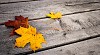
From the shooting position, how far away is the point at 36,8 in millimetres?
1301

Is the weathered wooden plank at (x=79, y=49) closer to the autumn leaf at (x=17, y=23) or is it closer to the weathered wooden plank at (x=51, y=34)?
the weathered wooden plank at (x=51, y=34)

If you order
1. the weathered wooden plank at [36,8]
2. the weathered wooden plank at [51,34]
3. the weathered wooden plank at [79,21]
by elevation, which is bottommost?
the weathered wooden plank at [51,34]

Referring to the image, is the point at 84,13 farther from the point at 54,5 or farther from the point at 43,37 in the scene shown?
the point at 43,37

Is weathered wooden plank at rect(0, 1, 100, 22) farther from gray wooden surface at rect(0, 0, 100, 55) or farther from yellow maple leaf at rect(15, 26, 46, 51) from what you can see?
yellow maple leaf at rect(15, 26, 46, 51)

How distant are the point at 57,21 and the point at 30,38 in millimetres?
317

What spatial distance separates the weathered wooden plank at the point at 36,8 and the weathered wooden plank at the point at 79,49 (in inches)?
15.2

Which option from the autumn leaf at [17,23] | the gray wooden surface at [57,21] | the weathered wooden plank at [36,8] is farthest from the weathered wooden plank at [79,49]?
the weathered wooden plank at [36,8]

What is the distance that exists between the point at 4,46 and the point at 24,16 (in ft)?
1.19

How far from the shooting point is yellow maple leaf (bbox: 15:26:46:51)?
2.91ft

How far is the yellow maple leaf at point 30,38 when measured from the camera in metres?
0.89

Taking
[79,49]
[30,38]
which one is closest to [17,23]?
[30,38]

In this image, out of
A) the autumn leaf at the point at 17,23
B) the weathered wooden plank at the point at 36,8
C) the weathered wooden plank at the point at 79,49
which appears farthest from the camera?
the weathered wooden plank at the point at 36,8

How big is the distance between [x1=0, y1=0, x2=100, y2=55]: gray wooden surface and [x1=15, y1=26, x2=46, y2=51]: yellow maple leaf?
0.03 m

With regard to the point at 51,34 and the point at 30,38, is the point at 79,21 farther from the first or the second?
the point at 30,38
